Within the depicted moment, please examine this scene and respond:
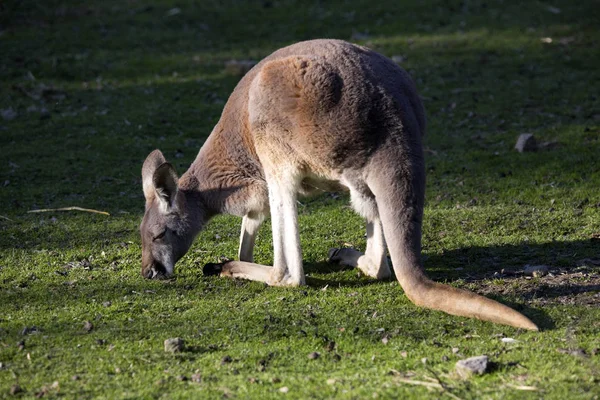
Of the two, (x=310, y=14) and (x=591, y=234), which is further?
(x=310, y=14)

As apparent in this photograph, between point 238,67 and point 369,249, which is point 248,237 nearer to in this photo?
point 369,249

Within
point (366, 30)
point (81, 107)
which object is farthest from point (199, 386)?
point (366, 30)

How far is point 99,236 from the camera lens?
704 centimetres

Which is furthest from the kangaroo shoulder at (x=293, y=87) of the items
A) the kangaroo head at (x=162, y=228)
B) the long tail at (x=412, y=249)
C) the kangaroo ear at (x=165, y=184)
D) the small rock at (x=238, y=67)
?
the small rock at (x=238, y=67)

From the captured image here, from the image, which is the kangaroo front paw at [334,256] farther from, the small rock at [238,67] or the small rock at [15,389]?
the small rock at [238,67]

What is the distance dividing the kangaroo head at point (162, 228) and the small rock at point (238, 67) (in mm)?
6464

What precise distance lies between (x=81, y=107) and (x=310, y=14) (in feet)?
17.6

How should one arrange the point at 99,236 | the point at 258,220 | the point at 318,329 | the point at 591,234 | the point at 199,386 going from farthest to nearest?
1. the point at 99,236
2. the point at 591,234
3. the point at 258,220
4. the point at 318,329
5. the point at 199,386

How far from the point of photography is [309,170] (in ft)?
17.8

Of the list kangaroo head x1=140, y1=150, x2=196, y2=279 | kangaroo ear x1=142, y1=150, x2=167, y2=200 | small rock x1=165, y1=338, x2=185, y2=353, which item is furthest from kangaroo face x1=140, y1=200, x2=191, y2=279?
small rock x1=165, y1=338, x2=185, y2=353

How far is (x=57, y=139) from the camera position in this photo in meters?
9.93

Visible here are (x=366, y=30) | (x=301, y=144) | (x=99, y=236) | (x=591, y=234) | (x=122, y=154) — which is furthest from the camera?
(x=366, y=30)

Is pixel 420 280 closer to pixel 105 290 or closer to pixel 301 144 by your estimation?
pixel 301 144

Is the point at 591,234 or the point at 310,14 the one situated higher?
the point at 310,14
